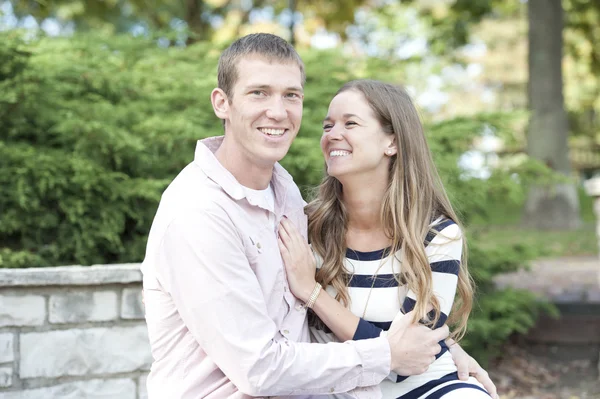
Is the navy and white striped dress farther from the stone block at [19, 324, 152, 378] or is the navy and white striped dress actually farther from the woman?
the stone block at [19, 324, 152, 378]

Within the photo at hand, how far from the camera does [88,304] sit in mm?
3514

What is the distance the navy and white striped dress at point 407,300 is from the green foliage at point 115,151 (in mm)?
1561

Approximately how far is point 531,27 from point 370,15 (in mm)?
7195

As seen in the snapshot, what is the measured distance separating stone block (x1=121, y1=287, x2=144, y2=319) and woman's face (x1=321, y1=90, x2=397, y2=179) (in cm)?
127

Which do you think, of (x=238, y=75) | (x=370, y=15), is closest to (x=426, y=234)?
(x=238, y=75)

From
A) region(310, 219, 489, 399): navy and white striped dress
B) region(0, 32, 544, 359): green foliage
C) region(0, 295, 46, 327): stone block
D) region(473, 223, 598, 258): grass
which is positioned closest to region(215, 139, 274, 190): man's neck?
region(310, 219, 489, 399): navy and white striped dress

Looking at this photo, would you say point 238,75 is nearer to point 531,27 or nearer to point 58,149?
point 58,149

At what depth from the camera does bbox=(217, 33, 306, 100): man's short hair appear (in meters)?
2.47

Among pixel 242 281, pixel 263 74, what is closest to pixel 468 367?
pixel 242 281

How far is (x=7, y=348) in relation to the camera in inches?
133

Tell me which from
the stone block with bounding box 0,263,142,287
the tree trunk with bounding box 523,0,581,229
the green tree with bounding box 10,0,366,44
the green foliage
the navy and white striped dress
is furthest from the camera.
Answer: the tree trunk with bounding box 523,0,581,229

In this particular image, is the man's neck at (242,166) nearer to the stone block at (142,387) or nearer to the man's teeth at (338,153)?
the man's teeth at (338,153)

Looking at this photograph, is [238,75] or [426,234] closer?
[238,75]

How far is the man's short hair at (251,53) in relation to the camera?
247 cm
